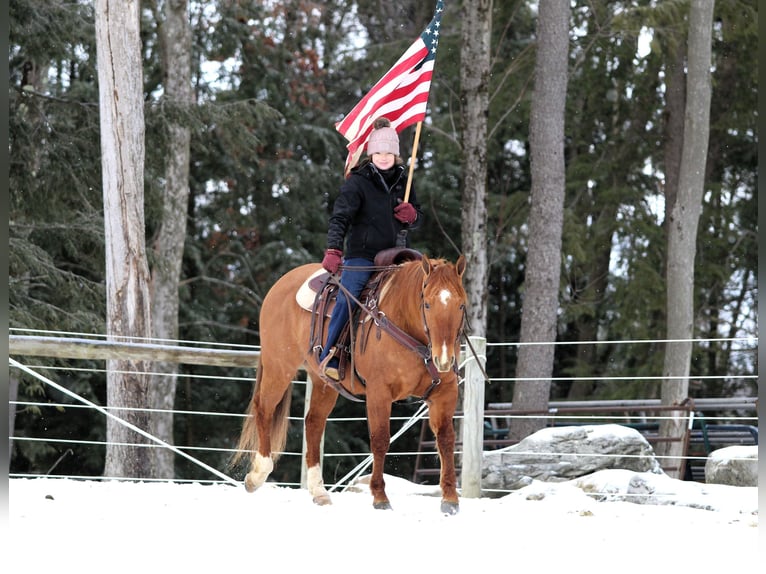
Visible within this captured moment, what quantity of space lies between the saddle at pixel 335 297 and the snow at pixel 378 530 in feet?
3.25

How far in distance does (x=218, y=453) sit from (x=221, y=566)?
14467 millimetres

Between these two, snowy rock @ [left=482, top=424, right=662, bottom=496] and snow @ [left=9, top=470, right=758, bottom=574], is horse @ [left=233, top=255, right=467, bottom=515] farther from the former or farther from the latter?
snowy rock @ [left=482, top=424, right=662, bottom=496]

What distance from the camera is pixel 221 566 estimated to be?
4414 mm

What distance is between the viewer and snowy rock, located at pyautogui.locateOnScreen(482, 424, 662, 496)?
338 inches

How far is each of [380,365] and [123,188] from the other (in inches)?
170

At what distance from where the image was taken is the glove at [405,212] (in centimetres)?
609

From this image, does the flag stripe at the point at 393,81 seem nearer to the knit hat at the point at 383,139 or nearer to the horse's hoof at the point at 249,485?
the knit hat at the point at 383,139

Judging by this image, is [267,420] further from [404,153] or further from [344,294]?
[404,153]

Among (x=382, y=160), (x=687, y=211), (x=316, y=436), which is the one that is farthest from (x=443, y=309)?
(x=687, y=211)

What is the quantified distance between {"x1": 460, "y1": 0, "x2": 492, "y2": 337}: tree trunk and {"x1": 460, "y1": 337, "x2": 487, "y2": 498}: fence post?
204 inches

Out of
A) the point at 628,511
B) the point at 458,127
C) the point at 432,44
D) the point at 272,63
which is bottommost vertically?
the point at 628,511

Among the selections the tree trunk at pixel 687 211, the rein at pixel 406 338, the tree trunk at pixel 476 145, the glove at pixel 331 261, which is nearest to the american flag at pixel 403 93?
the glove at pixel 331 261

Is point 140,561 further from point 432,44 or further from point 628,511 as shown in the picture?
point 432,44

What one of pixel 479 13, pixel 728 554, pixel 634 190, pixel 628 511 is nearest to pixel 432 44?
pixel 628 511
